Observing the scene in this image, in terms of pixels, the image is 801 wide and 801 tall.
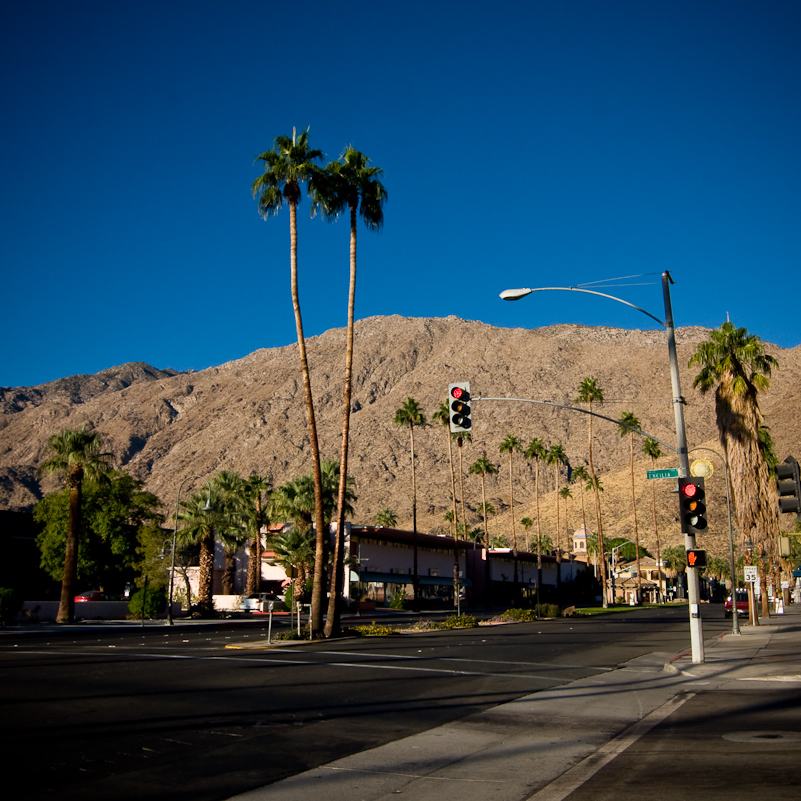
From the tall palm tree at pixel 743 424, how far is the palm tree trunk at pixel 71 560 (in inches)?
1425

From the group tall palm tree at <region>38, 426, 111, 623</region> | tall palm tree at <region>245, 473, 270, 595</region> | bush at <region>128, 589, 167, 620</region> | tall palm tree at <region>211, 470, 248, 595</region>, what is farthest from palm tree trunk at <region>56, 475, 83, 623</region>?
tall palm tree at <region>245, 473, 270, 595</region>

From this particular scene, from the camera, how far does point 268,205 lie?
1252 inches

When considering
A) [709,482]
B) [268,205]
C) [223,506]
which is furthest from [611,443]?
[268,205]

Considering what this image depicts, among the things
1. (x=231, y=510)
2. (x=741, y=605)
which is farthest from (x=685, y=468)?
(x=231, y=510)

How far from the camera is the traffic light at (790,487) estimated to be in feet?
45.4

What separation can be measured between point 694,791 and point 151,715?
785cm

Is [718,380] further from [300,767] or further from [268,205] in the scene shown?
[300,767]

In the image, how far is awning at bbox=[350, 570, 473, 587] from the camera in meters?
69.2

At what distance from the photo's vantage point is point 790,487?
46.3ft

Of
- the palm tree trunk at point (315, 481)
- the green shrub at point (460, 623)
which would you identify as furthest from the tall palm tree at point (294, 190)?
the green shrub at point (460, 623)

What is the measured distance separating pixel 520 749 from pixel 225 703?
5.59 metres

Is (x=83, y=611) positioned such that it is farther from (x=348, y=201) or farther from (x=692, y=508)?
(x=692, y=508)

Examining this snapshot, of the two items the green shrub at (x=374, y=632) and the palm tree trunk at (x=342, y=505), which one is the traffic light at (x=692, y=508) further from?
the green shrub at (x=374, y=632)

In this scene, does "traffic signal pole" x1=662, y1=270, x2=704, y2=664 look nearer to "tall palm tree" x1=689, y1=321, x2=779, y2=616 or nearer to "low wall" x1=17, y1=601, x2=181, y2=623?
"tall palm tree" x1=689, y1=321, x2=779, y2=616
